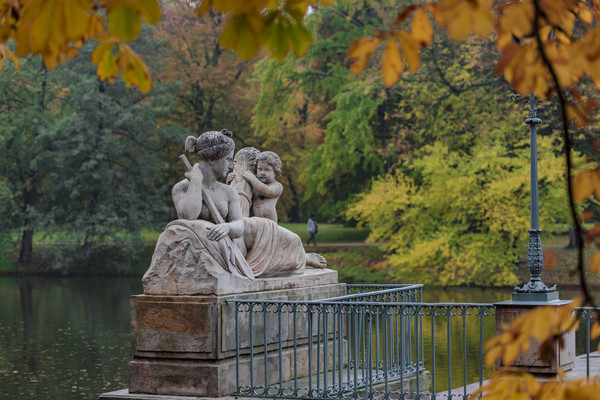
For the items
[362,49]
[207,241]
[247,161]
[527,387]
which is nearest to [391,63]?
[362,49]

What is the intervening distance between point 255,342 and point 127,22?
7.77 meters

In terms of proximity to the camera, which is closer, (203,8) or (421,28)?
(203,8)

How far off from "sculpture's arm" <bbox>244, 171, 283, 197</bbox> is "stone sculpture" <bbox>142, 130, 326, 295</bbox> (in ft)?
2.43

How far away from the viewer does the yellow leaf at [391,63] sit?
300cm

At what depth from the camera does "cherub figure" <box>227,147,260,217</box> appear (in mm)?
11461

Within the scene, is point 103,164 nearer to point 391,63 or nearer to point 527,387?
point 391,63

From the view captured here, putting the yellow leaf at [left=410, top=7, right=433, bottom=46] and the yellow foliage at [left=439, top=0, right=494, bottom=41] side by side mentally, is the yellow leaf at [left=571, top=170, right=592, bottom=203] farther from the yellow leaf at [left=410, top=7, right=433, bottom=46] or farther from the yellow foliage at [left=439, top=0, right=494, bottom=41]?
the yellow foliage at [left=439, top=0, right=494, bottom=41]

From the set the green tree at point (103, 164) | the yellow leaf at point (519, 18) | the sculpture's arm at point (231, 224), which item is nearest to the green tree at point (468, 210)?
the green tree at point (103, 164)

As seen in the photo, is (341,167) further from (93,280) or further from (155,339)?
(155,339)

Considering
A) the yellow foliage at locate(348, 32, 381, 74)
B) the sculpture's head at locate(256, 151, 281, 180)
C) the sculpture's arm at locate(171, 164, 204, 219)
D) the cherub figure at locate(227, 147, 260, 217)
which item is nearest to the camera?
the yellow foliage at locate(348, 32, 381, 74)

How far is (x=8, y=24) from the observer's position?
3.71 m

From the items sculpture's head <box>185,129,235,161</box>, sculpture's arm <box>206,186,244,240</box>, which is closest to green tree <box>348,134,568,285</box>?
sculpture's arm <box>206,186,244,240</box>

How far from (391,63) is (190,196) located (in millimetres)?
6983

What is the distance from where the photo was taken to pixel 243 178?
38.0 feet
